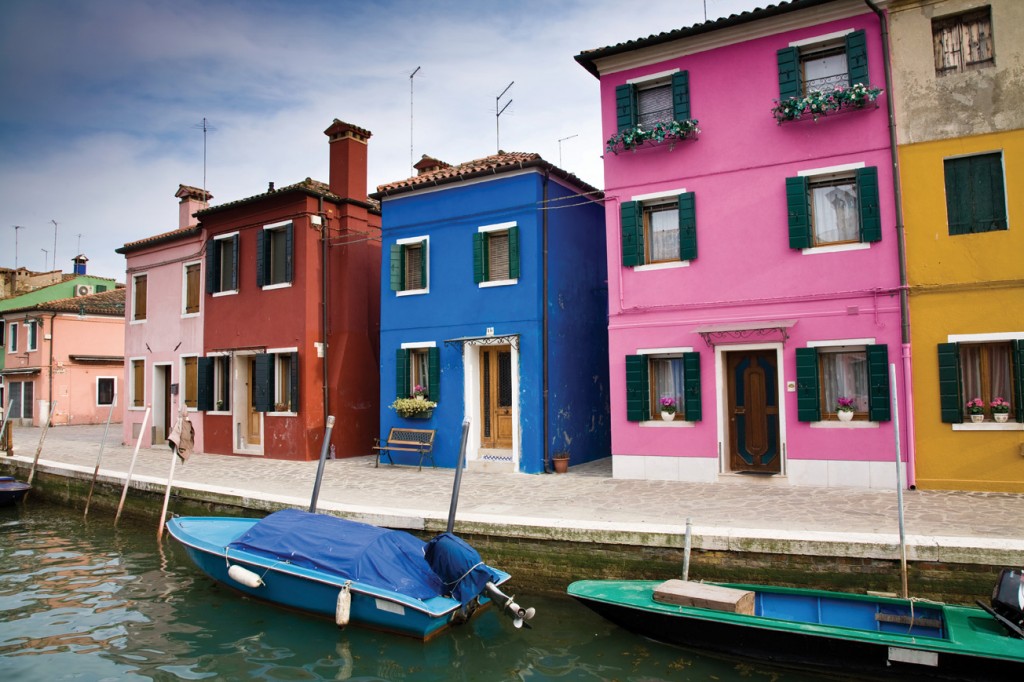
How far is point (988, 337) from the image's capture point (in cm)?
1053

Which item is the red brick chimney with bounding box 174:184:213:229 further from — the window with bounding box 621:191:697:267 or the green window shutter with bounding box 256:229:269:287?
the window with bounding box 621:191:697:267

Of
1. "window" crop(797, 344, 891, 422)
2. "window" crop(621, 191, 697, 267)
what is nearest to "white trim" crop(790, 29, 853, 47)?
"window" crop(621, 191, 697, 267)

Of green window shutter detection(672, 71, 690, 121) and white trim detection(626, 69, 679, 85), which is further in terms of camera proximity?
white trim detection(626, 69, 679, 85)

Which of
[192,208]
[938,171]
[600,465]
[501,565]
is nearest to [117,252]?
[192,208]

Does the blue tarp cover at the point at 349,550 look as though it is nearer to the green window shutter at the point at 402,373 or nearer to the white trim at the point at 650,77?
the green window shutter at the point at 402,373

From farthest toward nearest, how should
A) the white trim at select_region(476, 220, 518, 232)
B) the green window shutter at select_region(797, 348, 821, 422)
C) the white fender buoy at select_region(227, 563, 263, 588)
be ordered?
the white trim at select_region(476, 220, 518, 232)
the green window shutter at select_region(797, 348, 821, 422)
the white fender buoy at select_region(227, 563, 263, 588)

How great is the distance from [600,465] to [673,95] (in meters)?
7.29

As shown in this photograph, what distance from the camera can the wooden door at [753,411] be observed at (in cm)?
1220

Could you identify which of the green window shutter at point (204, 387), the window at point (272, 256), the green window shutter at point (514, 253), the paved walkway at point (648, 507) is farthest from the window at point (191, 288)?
the green window shutter at point (514, 253)

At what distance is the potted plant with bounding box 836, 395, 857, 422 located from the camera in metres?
11.2

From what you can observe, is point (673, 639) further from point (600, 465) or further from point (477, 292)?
point (477, 292)

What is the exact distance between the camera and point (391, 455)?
15.8 meters

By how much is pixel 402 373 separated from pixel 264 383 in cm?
380

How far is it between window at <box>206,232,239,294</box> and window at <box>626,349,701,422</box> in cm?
1120
